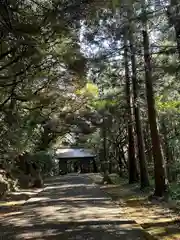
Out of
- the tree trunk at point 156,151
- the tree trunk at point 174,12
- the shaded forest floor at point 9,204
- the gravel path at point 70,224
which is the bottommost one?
the gravel path at point 70,224

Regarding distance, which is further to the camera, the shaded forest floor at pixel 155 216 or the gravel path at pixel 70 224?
the gravel path at pixel 70 224

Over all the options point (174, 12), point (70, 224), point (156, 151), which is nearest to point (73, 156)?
point (156, 151)

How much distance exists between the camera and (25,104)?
65.8 feet

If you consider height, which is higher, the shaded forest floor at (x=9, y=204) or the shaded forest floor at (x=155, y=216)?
the shaded forest floor at (x=9, y=204)

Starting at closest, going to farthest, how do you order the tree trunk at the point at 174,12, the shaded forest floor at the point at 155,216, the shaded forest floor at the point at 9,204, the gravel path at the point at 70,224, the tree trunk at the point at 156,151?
the shaded forest floor at the point at 155,216
the gravel path at the point at 70,224
the tree trunk at the point at 174,12
the shaded forest floor at the point at 9,204
the tree trunk at the point at 156,151

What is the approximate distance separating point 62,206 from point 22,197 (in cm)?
512

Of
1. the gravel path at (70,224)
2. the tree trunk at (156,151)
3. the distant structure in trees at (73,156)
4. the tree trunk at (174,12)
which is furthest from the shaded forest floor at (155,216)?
the distant structure in trees at (73,156)

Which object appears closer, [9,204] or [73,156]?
[9,204]

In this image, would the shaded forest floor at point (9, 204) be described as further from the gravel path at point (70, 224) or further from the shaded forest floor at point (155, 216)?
the shaded forest floor at point (155, 216)

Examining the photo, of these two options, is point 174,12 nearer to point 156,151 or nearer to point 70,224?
point 70,224

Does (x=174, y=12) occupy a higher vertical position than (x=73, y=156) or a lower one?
lower

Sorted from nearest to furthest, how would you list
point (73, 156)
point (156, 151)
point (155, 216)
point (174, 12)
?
1. point (174, 12)
2. point (155, 216)
3. point (156, 151)
4. point (73, 156)

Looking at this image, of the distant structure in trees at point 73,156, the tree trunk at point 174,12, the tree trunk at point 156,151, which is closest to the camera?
the tree trunk at point 174,12

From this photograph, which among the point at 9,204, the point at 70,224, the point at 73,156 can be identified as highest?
the point at 73,156
